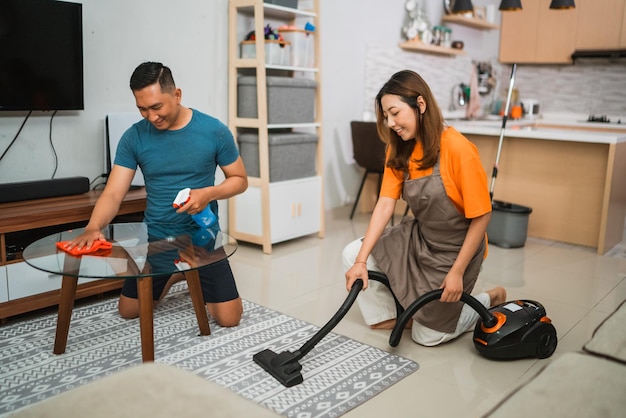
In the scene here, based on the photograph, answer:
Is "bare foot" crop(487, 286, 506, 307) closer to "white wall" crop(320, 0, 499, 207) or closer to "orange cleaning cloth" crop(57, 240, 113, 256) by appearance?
"orange cleaning cloth" crop(57, 240, 113, 256)

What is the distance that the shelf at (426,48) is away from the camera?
17.1ft

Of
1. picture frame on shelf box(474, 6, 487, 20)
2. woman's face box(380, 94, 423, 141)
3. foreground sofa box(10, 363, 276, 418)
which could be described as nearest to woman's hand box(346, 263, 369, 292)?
woman's face box(380, 94, 423, 141)

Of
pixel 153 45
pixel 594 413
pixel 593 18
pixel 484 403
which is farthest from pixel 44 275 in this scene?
pixel 593 18

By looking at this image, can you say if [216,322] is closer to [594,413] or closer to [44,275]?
[44,275]

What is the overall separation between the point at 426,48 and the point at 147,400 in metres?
4.72

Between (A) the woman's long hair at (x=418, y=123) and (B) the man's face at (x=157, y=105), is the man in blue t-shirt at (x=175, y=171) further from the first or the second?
(A) the woman's long hair at (x=418, y=123)

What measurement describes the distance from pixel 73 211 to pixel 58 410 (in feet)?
5.64

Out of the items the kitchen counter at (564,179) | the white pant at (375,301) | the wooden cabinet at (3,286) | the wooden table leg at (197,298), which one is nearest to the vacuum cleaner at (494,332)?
the white pant at (375,301)

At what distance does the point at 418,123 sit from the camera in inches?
89.9

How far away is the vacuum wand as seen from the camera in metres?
2.15

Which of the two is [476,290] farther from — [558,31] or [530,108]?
[558,31]

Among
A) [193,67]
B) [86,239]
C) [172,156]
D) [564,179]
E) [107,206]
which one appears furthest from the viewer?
[564,179]

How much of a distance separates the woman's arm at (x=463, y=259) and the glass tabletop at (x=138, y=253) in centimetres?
82

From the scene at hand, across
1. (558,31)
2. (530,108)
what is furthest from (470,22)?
(530,108)
